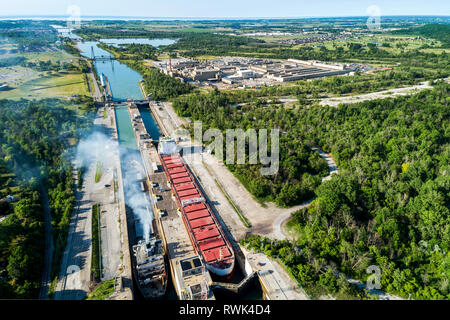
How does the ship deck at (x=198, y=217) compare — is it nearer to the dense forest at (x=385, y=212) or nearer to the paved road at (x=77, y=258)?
the dense forest at (x=385, y=212)

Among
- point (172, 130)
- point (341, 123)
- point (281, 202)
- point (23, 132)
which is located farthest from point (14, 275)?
point (341, 123)

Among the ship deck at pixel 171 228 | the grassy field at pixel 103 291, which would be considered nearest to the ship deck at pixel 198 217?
the ship deck at pixel 171 228

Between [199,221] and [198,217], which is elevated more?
[198,217]

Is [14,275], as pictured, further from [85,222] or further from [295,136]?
[295,136]

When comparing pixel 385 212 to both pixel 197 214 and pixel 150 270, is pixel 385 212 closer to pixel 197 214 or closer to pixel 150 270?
pixel 197 214

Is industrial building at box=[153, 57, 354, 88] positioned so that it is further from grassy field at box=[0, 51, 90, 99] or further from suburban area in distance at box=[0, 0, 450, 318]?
grassy field at box=[0, 51, 90, 99]

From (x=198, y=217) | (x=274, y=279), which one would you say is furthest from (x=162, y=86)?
(x=274, y=279)

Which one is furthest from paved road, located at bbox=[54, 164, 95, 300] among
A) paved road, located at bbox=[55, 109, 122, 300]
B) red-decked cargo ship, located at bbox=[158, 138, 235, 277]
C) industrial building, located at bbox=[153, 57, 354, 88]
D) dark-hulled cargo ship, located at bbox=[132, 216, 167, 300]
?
industrial building, located at bbox=[153, 57, 354, 88]
